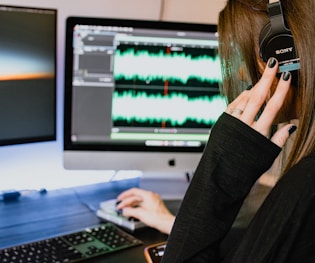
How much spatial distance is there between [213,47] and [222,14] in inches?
23.0

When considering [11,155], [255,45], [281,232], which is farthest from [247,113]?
[11,155]

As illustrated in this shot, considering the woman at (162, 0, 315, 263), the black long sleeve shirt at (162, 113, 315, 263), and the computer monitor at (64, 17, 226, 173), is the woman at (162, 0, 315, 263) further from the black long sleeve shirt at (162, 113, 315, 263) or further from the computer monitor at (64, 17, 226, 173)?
the computer monitor at (64, 17, 226, 173)

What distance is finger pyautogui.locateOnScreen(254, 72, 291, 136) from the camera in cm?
90

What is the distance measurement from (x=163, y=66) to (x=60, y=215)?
497mm

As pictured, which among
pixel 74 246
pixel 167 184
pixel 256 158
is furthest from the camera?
pixel 167 184

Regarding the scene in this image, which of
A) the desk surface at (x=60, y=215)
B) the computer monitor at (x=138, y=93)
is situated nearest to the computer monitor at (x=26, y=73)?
the computer monitor at (x=138, y=93)

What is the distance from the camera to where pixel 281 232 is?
0.76 metres

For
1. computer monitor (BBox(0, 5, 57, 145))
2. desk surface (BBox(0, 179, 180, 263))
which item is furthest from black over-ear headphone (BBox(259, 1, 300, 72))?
computer monitor (BBox(0, 5, 57, 145))

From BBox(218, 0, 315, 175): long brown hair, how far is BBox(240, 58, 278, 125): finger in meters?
0.04

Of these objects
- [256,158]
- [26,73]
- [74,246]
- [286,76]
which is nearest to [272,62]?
[286,76]

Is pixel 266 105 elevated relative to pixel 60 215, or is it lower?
elevated

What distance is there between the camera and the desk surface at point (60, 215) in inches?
48.6

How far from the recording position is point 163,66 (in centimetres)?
149

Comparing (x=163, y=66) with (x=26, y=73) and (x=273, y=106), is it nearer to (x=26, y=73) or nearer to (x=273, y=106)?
(x=26, y=73)
